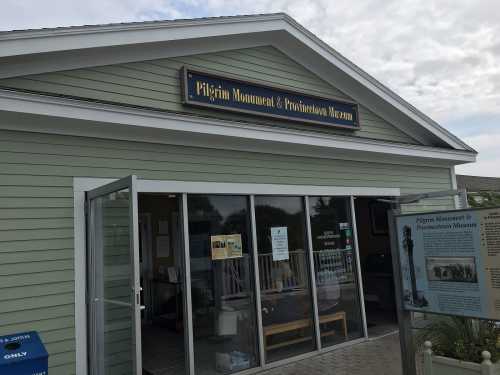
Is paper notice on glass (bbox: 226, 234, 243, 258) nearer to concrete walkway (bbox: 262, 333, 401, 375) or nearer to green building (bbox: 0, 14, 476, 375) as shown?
green building (bbox: 0, 14, 476, 375)

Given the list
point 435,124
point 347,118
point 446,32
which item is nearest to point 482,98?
point 446,32

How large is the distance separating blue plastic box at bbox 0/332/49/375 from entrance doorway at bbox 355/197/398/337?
562 cm

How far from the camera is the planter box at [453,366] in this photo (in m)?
3.63

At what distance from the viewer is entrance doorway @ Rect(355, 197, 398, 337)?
846 cm

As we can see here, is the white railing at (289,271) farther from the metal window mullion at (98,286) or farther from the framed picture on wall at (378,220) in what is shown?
the framed picture on wall at (378,220)

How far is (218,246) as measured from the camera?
545 cm

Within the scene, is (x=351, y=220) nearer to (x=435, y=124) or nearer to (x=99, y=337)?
(x=435, y=124)

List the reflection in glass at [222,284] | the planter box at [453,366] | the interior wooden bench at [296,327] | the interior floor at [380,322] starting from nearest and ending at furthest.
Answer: the planter box at [453,366], the reflection in glass at [222,284], the interior wooden bench at [296,327], the interior floor at [380,322]

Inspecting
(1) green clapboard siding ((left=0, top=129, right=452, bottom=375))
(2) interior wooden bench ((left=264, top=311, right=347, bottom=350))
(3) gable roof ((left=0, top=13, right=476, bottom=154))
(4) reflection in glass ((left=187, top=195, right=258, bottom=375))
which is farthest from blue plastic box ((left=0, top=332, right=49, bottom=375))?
(2) interior wooden bench ((left=264, top=311, right=347, bottom=350))

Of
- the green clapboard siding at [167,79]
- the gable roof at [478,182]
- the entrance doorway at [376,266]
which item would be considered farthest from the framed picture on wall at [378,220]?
the gable roof at [478,182]

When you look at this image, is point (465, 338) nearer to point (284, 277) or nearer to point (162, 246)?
point (284, 277)

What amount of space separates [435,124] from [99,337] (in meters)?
7.07

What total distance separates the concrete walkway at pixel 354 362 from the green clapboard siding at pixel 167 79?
11.1ft

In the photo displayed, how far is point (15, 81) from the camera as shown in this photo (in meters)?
4.32
